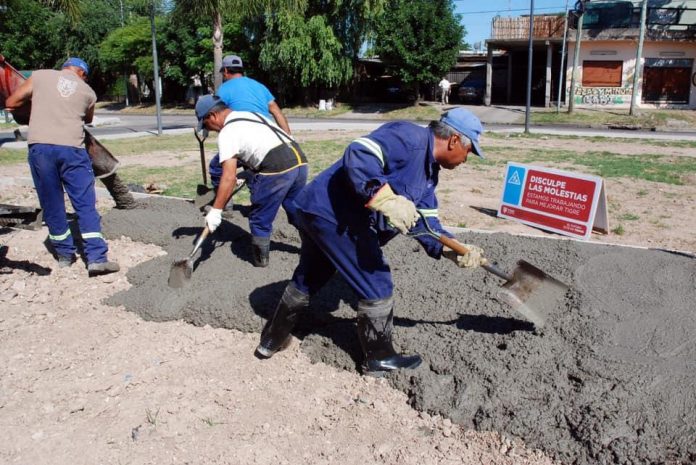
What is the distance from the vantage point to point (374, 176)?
284 centimetres

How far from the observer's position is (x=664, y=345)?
342 centimetres

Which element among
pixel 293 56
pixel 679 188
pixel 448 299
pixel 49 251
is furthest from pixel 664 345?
pixel 293 56

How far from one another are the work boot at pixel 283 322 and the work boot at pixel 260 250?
1223 millimetres

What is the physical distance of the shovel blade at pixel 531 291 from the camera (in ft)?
11.5

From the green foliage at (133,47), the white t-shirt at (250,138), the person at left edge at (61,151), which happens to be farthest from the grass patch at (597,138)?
the green foliage at (133,47)

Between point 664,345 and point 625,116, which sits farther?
point 625,116

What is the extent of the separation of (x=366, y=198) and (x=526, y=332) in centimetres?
144

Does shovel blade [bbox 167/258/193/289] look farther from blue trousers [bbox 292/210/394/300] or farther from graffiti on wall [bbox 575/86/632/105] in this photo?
graffiti on wall [bbox 575/86/632/105]

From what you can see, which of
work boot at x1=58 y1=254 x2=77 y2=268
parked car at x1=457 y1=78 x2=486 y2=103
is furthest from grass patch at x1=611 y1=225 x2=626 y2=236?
parked car at x1=457 y1=78 x2=486 y2=103

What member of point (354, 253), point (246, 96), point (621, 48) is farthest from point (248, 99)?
point (621, 48)

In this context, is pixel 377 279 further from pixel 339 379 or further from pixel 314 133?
pixel 314 133

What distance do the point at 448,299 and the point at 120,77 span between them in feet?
140

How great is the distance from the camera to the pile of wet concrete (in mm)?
2889

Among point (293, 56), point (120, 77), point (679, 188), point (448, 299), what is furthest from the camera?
point (120, 77)
